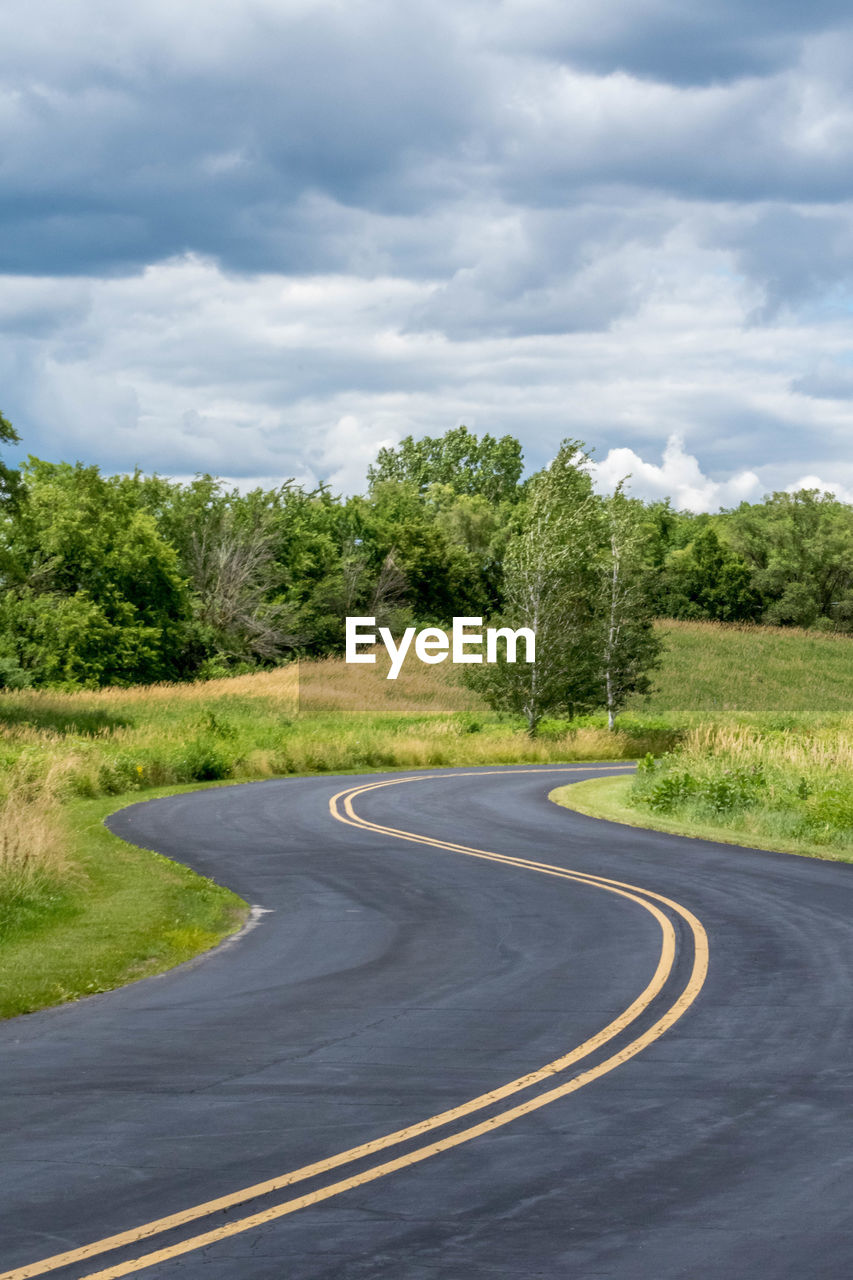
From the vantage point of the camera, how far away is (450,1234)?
5625 millimetres

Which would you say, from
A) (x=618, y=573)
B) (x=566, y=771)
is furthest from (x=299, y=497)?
(x=566, y=771)

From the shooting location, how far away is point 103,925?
1438 cm

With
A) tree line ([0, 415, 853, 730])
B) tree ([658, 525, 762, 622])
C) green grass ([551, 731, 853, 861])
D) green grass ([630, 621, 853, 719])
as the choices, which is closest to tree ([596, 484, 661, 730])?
tree line ([0, 415, 853, 730])

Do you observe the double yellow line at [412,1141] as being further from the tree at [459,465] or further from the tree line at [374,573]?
the tree at [459,465]

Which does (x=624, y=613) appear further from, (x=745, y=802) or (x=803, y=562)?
(x=803, y=562)

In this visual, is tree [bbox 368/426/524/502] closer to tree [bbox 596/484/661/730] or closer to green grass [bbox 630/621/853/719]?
green grass [bbox 630/621/853/719]

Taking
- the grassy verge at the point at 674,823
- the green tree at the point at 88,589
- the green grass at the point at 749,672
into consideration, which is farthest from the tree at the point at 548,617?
the green tree at the point at 88,589

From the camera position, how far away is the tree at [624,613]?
51.3 m

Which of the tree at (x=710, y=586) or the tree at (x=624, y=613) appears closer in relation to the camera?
the tree at (x=624, y=613)

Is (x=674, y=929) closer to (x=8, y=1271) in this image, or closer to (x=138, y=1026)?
(x=138, y=1026)

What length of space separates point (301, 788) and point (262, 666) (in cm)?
4613

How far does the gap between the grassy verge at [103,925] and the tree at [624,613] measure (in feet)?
112

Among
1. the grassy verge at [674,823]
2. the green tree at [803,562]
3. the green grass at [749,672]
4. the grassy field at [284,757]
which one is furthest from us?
the green tree at [803,562]

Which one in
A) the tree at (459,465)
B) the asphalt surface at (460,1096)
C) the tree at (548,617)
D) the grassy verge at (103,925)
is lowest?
the grassy verge at (103,925)
